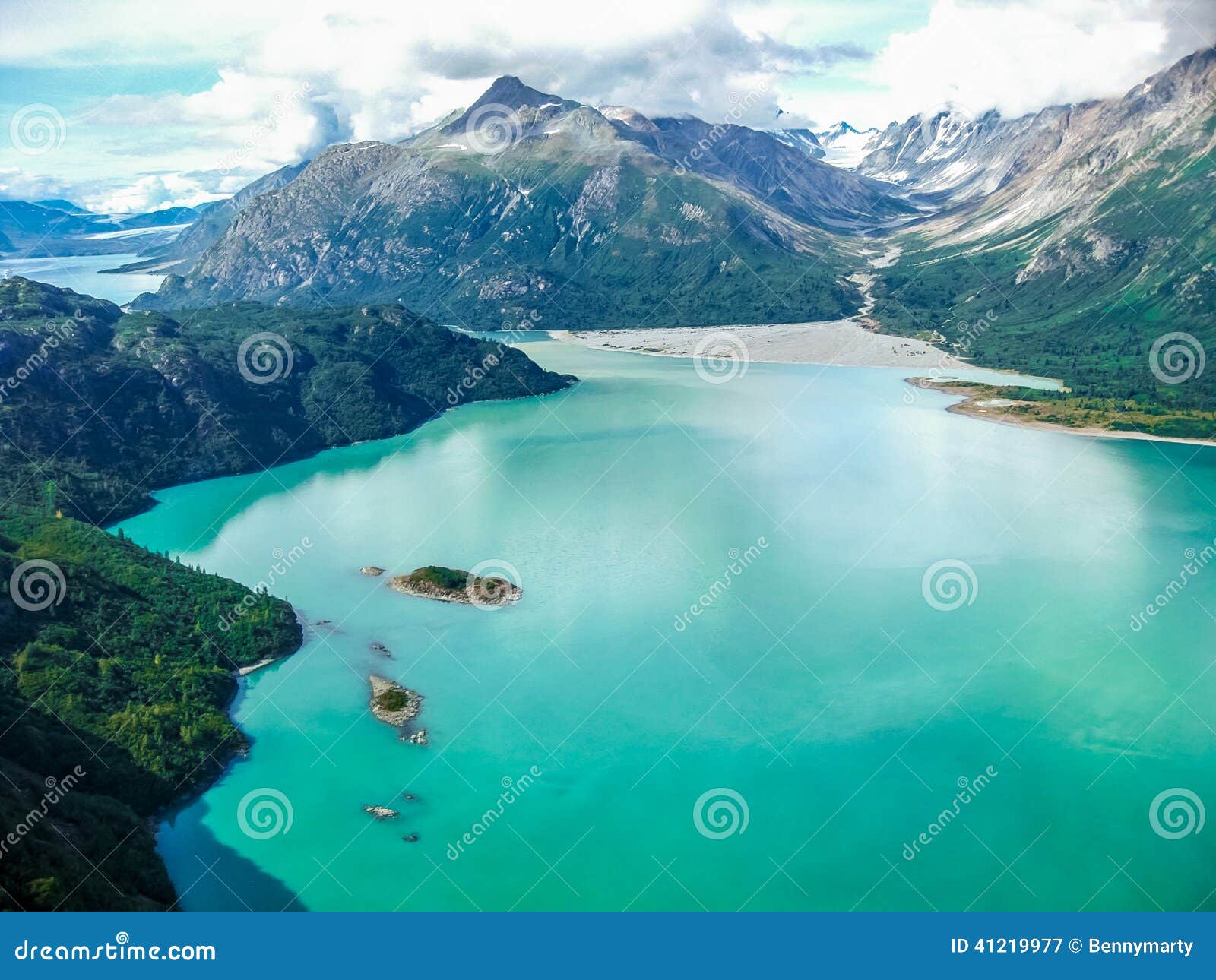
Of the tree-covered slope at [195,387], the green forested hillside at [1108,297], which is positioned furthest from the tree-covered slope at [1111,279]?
the tree-covered slope at [195,387]

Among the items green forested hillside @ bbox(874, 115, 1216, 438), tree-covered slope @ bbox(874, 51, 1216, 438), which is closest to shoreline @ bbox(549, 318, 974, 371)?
green forested hillside @ bbox(874, 115, 1216, 438)

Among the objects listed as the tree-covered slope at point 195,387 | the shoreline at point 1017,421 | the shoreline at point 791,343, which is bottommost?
the shoreline at point 791,343

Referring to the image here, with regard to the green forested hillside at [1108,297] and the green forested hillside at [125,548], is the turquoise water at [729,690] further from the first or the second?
the green forested hillside at [1108,297]

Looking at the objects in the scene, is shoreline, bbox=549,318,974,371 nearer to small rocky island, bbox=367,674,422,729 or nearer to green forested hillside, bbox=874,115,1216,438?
green forested hillside, bbox=874,115,1216,438

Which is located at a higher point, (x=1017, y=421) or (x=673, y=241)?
(x=1017, y=421)

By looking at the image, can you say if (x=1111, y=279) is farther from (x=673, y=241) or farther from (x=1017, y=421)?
(x=673, y=241)

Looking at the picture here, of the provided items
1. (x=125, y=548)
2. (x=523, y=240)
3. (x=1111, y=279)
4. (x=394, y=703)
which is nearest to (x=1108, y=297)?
(x=1111, y=279)
